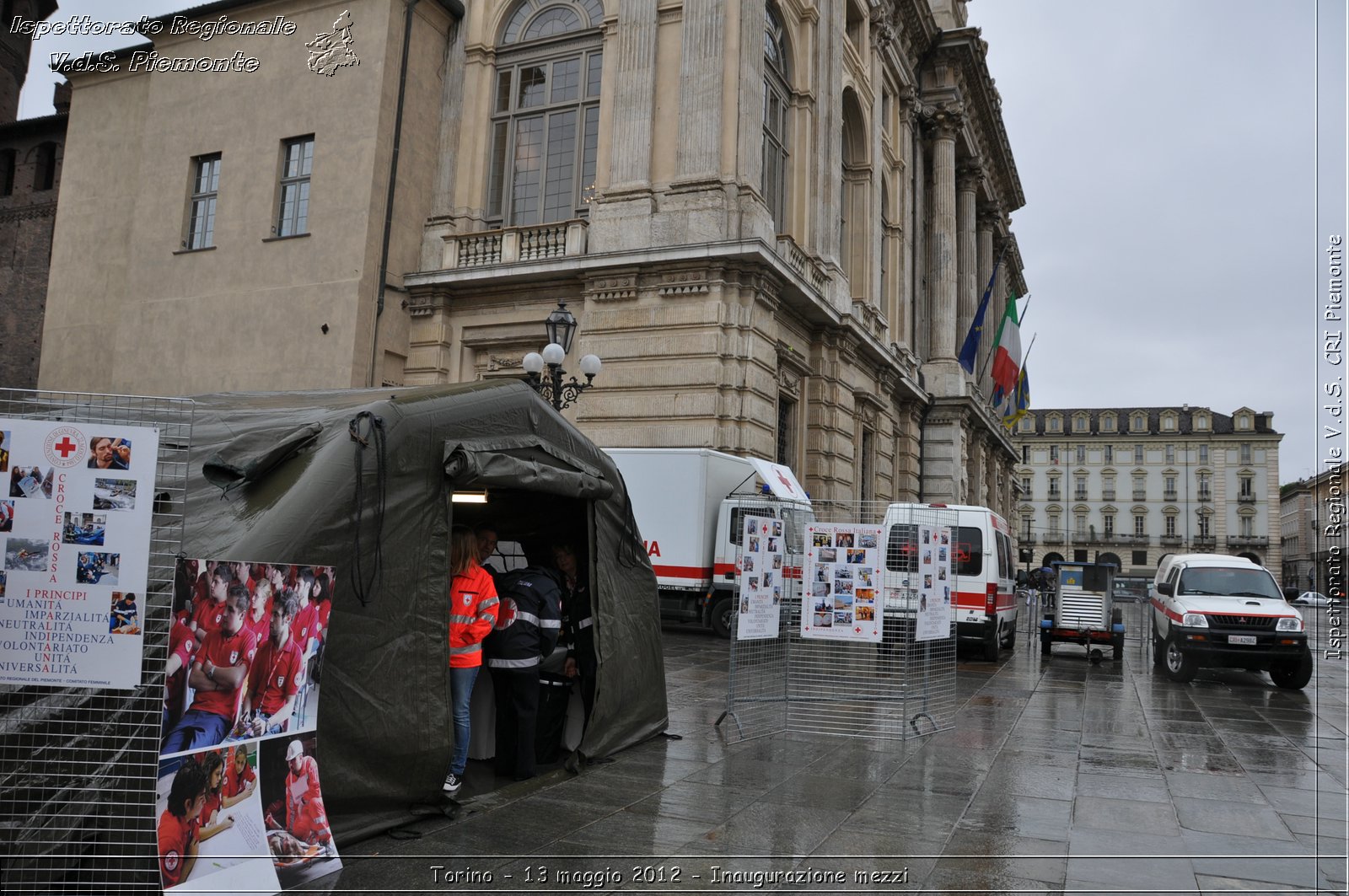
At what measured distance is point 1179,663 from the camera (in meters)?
15.3

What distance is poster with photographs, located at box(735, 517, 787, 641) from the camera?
9250 millimetres

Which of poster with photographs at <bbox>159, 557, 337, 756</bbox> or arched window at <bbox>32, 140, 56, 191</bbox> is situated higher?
arched window at <bbox>32, 140, 56, 191</bbox>

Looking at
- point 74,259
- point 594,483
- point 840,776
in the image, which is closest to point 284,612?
point 594,483

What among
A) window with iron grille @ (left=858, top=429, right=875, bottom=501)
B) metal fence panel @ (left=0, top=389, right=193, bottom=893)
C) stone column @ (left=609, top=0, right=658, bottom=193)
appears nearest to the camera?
metal fence panel @ (left=0, top=389, right=193, bottom=893)

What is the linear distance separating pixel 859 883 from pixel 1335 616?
7.77 meters

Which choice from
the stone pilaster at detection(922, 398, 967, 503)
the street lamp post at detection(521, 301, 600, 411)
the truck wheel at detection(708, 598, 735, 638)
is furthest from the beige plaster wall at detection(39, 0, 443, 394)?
the stone pilaster at detection(922, 398, 967, 503)

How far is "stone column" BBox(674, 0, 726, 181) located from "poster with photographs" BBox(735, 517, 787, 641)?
12.8m

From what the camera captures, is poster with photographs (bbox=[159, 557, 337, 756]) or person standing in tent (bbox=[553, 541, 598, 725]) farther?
person standing in tent (bbox=[553, 541, 598, 725])

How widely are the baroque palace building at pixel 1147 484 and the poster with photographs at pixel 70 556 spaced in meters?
104

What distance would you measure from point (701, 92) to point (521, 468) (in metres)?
16.4

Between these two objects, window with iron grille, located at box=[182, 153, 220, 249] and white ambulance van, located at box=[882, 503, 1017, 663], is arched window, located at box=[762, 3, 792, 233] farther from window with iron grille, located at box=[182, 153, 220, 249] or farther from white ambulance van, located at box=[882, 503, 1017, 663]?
window with iron grille, located at box=[182, 153, 220, 249]

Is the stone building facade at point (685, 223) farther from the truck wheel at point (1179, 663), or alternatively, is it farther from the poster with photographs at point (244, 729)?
the poster with photographs at point (244, 729)

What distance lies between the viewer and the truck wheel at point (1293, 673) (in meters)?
14.8

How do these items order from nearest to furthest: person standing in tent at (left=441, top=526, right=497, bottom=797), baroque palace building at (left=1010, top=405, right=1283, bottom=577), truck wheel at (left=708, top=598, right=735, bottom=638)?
person standing in tent at (left=441, top=526, right=497, bottom=797) → truck wheel at (left=708, top=598, right=735, bottom=638) → baroque palace building at (left=1010, top=405, right=1283, bottom=577)
